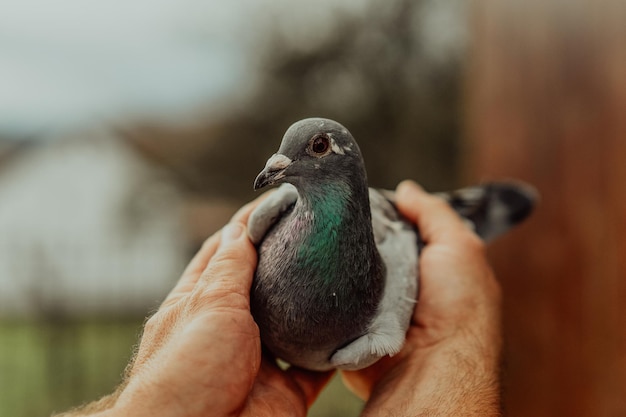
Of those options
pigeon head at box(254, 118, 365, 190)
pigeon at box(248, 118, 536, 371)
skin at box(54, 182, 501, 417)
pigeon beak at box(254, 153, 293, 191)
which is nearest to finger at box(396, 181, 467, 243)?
skin at box(54, 182, 501, 417)

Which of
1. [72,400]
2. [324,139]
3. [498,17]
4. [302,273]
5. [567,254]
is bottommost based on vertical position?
[72,400]

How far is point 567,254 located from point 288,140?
7.13 feet

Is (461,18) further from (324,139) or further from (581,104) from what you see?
(324,139)

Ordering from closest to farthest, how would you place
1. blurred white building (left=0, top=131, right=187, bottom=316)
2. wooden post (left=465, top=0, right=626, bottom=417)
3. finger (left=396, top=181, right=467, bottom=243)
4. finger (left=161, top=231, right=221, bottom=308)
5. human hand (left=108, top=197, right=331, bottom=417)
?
1. human hand (left=108, top=197, right=331, bottom=417)
2. finger (left=161, top=231, right=221, bottom=308)
3. finger (left=396, top=181, right=467, bottom=243)
4. wooden post (left=465, top=0, right=626, bottom=417)
5. blurred white building (left=0, top=131, right=187, bottom=316)

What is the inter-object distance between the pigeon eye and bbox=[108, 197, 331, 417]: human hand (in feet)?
1.18

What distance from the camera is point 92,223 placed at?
3990 millimetres

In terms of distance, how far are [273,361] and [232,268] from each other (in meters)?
0.38

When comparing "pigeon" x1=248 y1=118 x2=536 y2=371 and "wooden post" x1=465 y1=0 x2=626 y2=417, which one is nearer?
"pigeon" x1=248 y1=118 x2=536 y2=371

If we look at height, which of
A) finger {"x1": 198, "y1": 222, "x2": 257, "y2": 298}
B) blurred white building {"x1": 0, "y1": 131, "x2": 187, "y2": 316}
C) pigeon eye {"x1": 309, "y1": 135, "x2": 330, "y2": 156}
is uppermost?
pigeon eye {"x1": 309, "y1": 135, "x2": 330, "y2": 156}

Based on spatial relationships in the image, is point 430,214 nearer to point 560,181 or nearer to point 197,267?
point 197,267

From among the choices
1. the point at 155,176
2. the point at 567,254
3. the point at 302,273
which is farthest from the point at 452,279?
the point at 155,176

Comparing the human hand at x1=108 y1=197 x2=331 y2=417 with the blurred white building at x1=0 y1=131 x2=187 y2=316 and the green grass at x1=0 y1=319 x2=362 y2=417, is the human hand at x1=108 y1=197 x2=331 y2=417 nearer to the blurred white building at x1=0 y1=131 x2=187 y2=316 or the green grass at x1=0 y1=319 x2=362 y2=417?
the green grass at x1=0 y1=319 x2=362 y2=417

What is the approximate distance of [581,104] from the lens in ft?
9.09

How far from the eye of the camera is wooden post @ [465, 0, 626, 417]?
266cm
